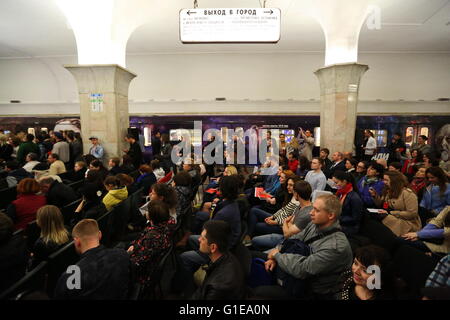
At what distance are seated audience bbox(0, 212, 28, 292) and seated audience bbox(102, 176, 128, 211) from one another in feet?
5.42

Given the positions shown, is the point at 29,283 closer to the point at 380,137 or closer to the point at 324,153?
the point at 324,153

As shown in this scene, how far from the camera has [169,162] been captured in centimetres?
876

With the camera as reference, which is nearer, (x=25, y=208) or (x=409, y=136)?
(x=25, y=208)

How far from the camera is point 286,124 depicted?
11.9m

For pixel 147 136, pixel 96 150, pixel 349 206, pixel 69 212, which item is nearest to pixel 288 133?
pixel 147 136

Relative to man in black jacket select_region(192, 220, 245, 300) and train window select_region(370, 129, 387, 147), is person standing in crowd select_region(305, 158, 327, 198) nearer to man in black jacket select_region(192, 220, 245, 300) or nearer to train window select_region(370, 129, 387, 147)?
man in black jacket select_region(192, 220, 245, 300)

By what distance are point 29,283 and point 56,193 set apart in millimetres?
2462

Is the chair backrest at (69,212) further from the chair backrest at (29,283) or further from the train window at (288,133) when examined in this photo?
the train window at (288,133)

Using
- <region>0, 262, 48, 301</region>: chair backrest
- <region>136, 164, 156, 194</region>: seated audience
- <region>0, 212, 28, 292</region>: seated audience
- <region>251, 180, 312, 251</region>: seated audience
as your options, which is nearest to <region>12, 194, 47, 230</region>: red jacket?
<region>0, 212, 28, 292</region>: seated audience

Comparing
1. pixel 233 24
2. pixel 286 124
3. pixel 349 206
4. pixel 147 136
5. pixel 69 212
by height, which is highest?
pixel 233 24

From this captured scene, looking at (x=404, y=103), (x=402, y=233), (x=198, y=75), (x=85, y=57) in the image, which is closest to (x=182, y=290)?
(x=402, y=233)

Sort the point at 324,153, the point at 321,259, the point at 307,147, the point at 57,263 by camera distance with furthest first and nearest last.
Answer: the point at 307,147, the point at 324,153, the point at 57,263, the point at 321,259

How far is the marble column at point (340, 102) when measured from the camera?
22.3 ft
